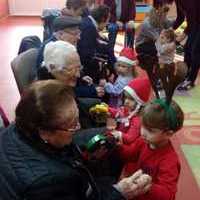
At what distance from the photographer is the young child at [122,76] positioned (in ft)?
9.32

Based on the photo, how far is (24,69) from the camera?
2.33 meters

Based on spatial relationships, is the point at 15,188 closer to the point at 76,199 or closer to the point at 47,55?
the point at 76,199

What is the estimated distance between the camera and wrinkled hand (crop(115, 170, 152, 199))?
1440 mm

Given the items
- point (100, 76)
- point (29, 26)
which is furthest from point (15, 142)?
point (29, 26)

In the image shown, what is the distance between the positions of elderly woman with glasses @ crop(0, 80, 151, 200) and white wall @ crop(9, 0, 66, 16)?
883cm

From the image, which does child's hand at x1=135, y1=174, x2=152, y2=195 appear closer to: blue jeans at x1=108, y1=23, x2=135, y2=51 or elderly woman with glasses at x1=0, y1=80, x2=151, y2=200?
elderly woman with glasses at x1=0, y1=80, x2=151, y2=200

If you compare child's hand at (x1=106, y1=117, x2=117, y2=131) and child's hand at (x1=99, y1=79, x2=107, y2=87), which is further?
child's hand at (x1=99, y1=79, x2=107, y2=87)

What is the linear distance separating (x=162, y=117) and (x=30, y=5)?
344 inches

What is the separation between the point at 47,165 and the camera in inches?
45.1

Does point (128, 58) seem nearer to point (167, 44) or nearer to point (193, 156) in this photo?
point (193, 156)

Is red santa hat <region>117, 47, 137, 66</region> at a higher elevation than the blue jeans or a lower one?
higher

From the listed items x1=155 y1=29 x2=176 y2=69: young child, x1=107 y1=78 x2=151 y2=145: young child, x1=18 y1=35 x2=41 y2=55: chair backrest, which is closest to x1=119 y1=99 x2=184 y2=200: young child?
x1=107 y1=78 x2=151 y2=145: young child

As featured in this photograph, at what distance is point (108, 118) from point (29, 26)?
6.37 metres

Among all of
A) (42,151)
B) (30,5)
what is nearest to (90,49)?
(42,151)
